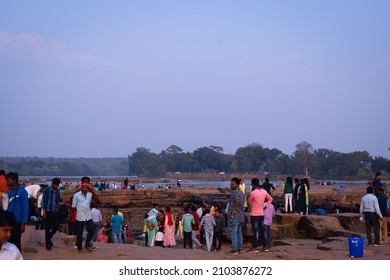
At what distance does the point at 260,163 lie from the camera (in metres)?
131

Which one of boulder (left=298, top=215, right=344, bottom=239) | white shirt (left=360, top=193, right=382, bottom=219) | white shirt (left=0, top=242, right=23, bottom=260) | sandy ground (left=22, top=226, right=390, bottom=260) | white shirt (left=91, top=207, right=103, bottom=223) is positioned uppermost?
white shirt (left=360, top=193, right=382, bottom=219)

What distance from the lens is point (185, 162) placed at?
143m

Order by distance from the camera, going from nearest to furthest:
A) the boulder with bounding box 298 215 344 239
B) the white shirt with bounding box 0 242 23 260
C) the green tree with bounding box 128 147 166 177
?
the white shirt with bounding box 0 242 23 260, the boulder with bounding box 298 215 344 239, the green tree with bounding box 128 147 166 177

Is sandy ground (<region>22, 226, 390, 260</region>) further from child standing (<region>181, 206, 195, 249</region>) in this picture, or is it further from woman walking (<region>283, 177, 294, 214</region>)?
woman walking (<region>283, 177, 294, 214</region>)

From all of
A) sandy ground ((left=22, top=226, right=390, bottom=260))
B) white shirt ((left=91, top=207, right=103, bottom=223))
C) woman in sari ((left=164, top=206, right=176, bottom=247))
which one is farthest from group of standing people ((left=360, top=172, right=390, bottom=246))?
white shirt ((left=91, top=207, right=103, bottom=223))

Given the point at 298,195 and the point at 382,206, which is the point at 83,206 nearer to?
the point at 382,206

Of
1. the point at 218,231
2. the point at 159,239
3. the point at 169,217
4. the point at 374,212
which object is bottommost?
the point at 159,239

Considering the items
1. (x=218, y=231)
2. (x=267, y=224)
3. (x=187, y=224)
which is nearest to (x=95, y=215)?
(x=187, y=224)

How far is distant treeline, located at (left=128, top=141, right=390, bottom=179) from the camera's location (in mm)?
103688

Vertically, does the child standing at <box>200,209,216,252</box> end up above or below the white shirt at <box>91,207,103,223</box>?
below

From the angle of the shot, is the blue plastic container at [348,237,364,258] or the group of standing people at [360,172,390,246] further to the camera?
the group of standing people at [360,172,390,246]

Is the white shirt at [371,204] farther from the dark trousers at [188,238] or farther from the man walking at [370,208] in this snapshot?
the dark trousers at [188,238]
